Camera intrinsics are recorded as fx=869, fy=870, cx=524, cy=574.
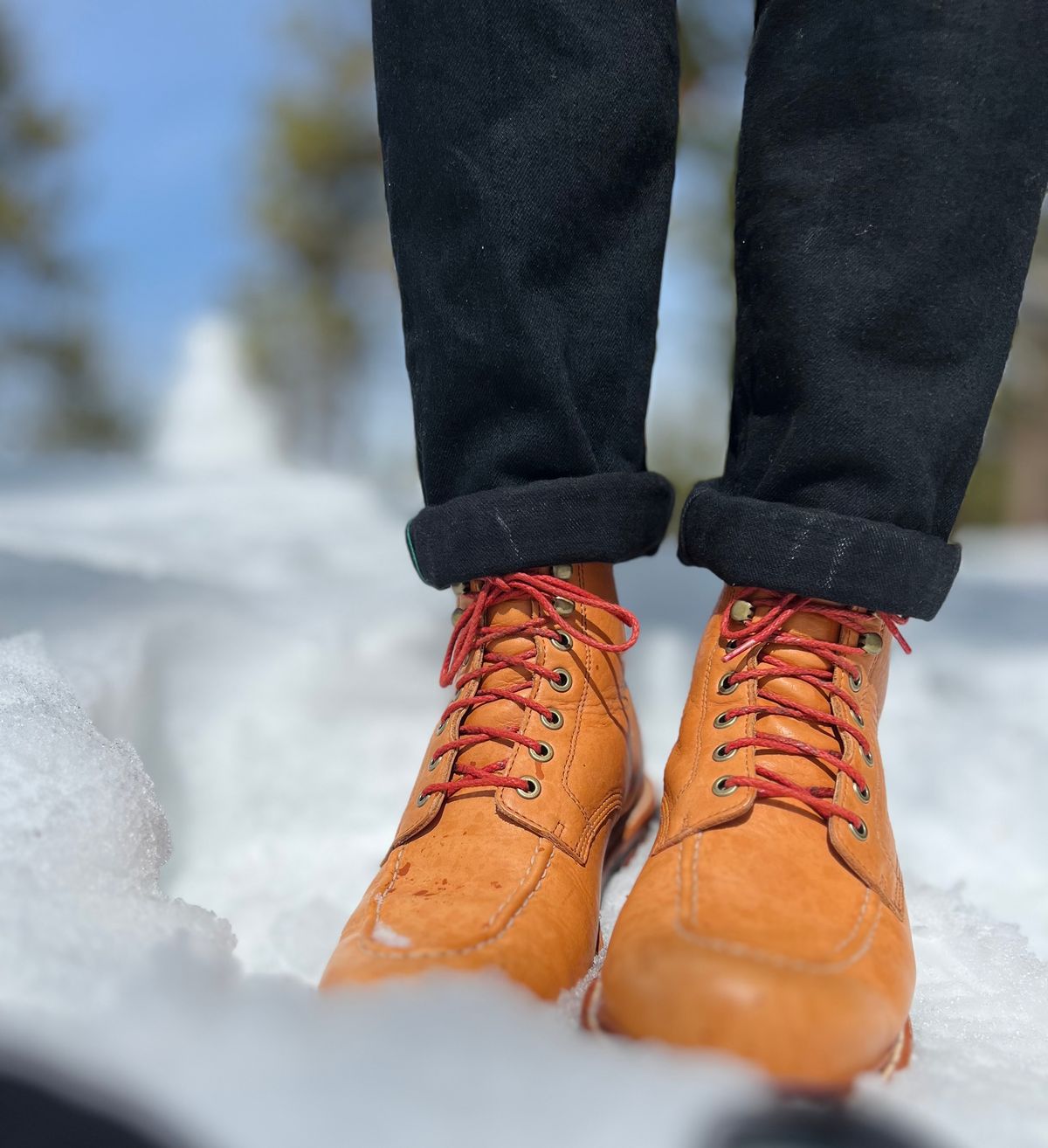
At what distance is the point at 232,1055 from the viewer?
1.53ft

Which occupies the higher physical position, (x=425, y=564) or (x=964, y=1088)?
(x=425, y=564)

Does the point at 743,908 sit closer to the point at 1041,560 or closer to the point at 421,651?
the point at 421,651

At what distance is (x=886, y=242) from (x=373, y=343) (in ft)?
18.8

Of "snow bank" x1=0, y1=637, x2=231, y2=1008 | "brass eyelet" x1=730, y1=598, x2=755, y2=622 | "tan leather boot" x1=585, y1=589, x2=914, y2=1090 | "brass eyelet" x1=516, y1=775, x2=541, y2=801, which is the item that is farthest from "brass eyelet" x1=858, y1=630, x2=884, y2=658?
"snow bank" x1=0, y1=637, x2=231, y2=1008

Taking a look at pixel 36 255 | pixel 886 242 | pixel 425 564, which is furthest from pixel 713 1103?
pixel 36 255

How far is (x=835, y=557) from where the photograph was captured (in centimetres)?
74

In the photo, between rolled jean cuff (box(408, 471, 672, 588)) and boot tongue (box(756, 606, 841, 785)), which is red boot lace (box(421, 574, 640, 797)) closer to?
rolled jean cuff (box(408, 471, 672, 588))

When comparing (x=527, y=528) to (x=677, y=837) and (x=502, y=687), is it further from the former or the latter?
(x=677, y=837)

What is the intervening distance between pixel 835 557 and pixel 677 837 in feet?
0.89

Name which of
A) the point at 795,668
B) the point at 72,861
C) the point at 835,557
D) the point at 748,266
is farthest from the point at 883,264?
the point at 72,861

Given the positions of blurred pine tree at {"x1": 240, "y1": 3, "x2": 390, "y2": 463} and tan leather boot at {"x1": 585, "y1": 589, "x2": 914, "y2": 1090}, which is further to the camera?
blurred pine tree at {"x1": 240, "y1": 3, "x2": 390, "y2": 463}

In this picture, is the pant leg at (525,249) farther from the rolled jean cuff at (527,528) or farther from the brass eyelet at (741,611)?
the brass eyelet at (741,611)

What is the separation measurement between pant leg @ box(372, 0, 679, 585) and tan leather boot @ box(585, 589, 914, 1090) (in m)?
0.19

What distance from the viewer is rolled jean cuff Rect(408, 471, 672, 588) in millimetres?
810
